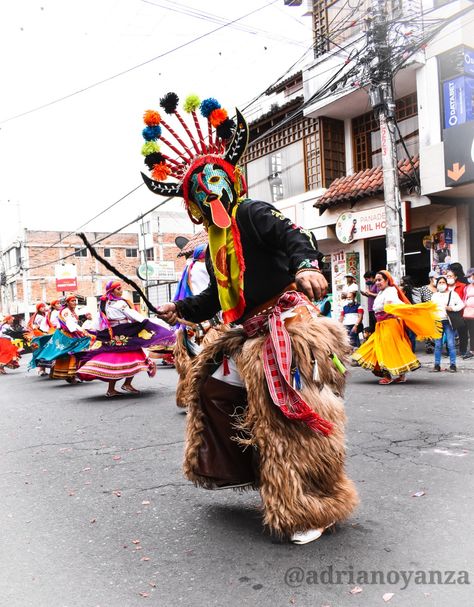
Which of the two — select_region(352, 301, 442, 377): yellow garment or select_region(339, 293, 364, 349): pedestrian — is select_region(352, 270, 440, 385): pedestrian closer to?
select_region(352, 301, 442, 377): yellow garment

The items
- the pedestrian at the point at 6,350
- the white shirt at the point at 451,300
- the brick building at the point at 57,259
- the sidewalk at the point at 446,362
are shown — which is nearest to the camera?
the sidewalk at the point at 446,362

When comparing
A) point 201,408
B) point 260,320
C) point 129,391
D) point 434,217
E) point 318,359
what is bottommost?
point 129,391

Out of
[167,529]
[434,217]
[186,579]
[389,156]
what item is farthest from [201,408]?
[434,217]

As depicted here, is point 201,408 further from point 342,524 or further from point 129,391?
point 129,391

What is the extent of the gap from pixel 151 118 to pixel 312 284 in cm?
143

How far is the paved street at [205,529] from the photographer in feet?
7.46

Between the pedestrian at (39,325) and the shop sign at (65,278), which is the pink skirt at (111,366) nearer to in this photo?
the pedestrian at (39,325)

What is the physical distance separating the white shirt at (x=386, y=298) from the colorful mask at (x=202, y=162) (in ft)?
17.7

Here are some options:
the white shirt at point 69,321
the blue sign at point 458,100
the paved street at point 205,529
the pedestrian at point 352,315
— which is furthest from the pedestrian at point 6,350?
the blue sign at point 458,100

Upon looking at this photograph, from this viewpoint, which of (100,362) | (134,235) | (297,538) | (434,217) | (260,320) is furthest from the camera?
(134,235)

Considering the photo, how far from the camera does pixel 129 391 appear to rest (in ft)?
28.0

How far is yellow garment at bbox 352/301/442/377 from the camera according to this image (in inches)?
292

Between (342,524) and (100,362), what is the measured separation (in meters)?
6.13

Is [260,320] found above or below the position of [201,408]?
above
